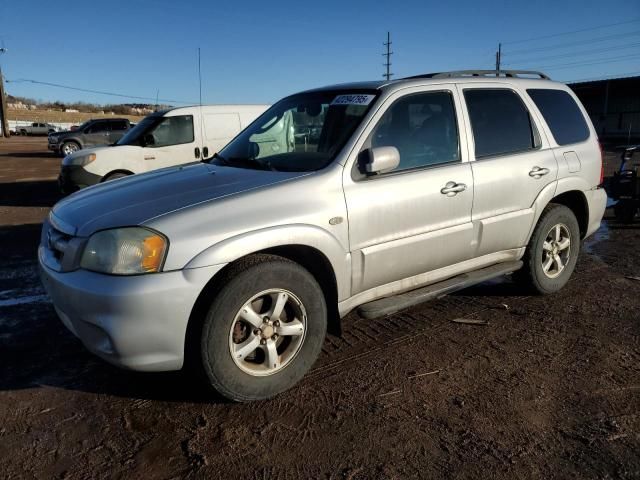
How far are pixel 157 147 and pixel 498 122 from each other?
7.16 meters

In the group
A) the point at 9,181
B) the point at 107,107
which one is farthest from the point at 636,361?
the point at 107,107

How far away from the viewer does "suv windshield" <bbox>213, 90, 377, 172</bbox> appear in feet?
11.3

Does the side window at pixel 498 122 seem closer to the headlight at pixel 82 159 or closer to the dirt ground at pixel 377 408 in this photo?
the dirt ground at pixel 377 408

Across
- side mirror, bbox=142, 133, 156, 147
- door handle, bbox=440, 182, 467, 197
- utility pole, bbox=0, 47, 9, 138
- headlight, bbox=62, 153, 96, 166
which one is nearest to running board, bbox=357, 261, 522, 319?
door handle, bbox=440, 182, 467, 197

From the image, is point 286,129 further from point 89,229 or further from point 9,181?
point 9,181

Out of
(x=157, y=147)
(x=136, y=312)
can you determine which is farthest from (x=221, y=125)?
(x=136, y=312)

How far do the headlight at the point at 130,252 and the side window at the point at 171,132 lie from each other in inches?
294

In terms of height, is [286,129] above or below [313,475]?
above

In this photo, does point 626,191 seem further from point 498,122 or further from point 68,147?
point 68,147

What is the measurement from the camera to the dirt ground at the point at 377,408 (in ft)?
8.00

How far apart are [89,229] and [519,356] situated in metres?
2.85

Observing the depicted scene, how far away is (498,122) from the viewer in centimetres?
414

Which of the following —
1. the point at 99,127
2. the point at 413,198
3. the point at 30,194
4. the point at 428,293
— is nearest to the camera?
the point at 413,198

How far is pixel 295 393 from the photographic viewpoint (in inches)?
122
